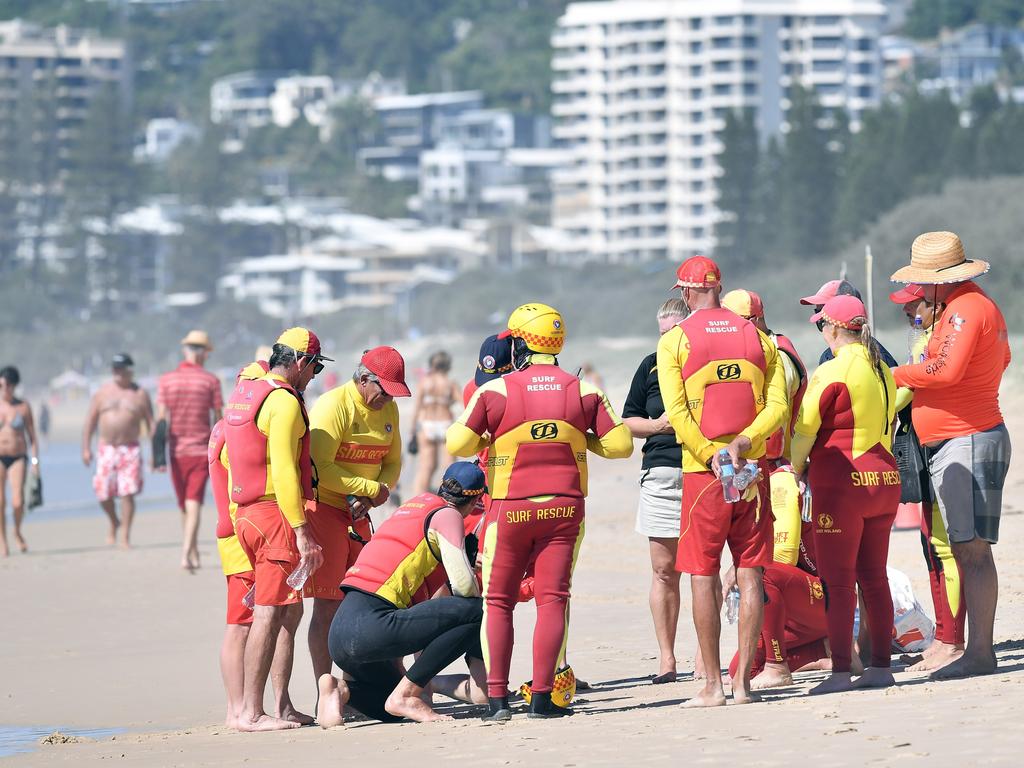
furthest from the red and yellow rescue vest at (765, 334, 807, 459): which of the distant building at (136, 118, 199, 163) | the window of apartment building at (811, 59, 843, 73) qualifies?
the distant building at (136, 118, 199, 163)


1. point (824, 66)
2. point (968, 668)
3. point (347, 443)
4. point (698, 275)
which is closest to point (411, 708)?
point (347, 443)

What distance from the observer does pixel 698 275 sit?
672 cm

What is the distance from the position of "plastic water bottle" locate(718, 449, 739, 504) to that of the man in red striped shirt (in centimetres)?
648

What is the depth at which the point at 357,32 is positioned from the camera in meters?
166

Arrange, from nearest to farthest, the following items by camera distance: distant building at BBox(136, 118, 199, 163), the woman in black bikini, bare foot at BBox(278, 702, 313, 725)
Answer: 1. bare foot at BBox(278, 702, 313, 725)
2. the woman in black bikini
3. distant building at BBox(136, 118, 199, 163)

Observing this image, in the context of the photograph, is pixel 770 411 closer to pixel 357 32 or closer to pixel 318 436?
pixel 318 436

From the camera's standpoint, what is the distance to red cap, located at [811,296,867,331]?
680cm

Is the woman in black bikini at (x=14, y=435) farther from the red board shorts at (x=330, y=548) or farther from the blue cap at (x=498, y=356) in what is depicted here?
the blue cap at (x=498, y=356)

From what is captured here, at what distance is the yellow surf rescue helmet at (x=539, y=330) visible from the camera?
22.0ft

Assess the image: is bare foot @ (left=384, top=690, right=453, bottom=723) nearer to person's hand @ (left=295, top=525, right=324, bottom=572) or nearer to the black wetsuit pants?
the black wetsuit pants

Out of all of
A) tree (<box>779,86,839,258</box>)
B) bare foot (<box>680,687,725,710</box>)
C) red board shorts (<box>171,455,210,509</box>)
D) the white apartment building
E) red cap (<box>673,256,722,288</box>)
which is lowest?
bare foot (<box>680,687,725,710</box>)

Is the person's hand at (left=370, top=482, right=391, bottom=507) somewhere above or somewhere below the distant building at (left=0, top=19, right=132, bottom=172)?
below

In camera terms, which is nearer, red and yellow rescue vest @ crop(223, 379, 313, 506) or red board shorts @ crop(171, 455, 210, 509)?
red and yellow rescue vest @ crop(223, 379, 313, 506)

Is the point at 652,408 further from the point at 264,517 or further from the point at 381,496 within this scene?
the point at 264,517
